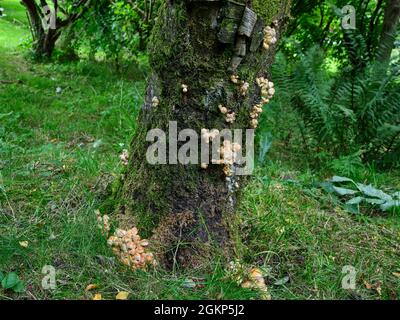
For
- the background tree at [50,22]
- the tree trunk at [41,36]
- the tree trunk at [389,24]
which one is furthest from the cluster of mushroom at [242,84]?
the tree trunk at [41,36]

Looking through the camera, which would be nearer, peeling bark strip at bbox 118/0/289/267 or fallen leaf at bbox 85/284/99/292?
fallen leaf at bbox 85/284/99/292

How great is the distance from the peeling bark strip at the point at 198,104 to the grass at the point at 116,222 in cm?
17

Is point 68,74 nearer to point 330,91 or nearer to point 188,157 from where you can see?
point 330,91

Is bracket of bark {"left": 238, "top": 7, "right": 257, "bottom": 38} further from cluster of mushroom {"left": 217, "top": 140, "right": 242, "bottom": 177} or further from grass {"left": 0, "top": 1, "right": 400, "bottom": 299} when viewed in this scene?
grass {"left": 0, "top": 1, "right": 400, "bottom": 299}

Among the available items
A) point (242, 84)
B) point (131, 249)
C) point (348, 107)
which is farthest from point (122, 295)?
point (348, 107)

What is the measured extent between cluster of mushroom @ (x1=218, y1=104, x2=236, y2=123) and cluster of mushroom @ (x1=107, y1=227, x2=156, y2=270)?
69 centimetres

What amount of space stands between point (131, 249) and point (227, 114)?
78 centimetres

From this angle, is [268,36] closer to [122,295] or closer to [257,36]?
[257,36]

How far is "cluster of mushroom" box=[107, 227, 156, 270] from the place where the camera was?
2117mm

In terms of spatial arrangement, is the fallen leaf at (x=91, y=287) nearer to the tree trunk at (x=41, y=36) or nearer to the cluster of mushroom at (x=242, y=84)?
the cluster of mushroom at (x=242, y=84)

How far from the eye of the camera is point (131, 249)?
7.04 ft

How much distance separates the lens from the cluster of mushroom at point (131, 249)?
6.95ft

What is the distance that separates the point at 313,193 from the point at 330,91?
1.41 m

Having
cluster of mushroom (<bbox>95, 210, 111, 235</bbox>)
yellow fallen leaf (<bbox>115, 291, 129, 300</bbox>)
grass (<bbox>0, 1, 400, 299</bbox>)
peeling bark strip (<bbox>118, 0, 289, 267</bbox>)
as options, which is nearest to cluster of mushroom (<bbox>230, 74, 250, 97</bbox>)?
peeling bark strip (<bbox>118, 0, 289, 267</bbox>)
